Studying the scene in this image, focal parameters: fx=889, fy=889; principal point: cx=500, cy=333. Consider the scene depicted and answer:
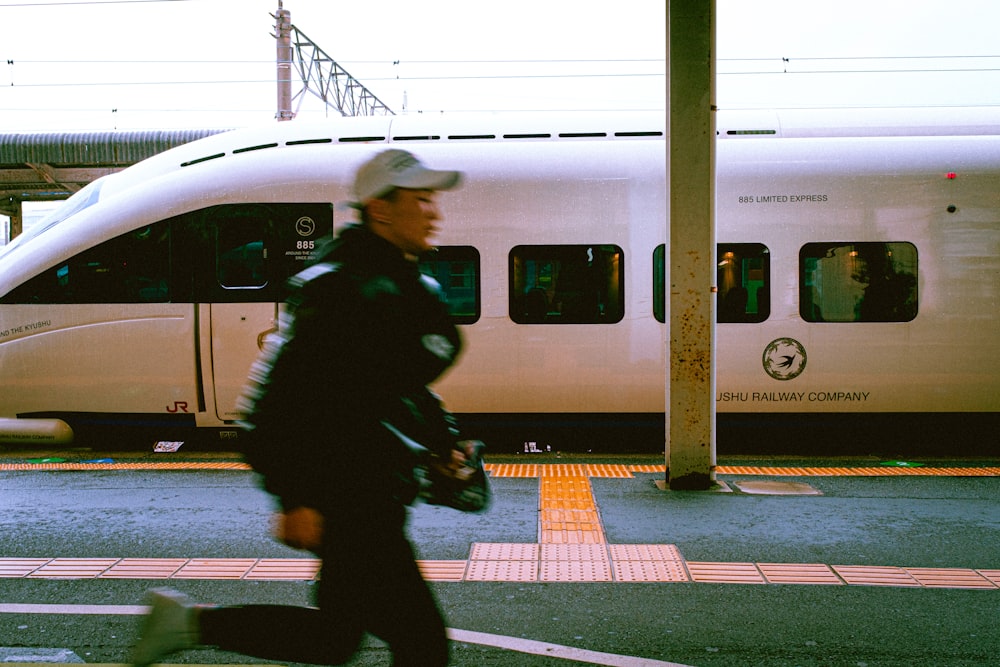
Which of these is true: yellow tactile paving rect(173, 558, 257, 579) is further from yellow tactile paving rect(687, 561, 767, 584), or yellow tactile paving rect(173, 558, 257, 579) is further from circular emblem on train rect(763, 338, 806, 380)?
circular emblem on train rect(763, 338, 806, 380)

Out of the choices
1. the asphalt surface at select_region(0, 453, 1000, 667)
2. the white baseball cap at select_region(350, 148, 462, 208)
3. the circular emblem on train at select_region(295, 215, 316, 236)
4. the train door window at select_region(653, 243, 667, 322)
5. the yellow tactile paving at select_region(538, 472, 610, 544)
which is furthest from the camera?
the circular emblem on train at select_region(295, 215, 316, 236)

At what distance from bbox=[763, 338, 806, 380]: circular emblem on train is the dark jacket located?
6454 mm

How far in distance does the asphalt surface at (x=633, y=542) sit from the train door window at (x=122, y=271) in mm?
2000

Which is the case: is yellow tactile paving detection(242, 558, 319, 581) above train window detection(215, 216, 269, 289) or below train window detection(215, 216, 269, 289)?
below

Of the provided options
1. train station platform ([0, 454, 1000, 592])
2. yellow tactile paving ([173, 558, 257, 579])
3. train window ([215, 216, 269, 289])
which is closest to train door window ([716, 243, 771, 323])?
train station platform ([0, 454, 1000, 592])

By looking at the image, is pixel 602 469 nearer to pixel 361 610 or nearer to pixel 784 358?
pixel 784 358

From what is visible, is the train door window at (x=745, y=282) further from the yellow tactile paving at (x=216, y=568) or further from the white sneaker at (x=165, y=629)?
the white sneaker at (x=165, y=629)

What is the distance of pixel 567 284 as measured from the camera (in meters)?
8.38

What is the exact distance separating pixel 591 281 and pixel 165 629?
6.25 meters

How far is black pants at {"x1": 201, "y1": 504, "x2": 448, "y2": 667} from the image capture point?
237cm

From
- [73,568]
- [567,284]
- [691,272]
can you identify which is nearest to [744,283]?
[567,284]

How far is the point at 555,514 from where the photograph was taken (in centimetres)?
580

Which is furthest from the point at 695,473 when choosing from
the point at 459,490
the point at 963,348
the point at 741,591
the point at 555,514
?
the point at 459,490

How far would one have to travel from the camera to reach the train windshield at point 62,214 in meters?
9.13
